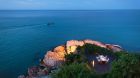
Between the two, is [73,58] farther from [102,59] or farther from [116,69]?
[116,69]

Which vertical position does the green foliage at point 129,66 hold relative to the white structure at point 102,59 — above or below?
above

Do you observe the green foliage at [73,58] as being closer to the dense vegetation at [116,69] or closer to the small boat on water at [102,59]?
the small boat on water at [102,59]

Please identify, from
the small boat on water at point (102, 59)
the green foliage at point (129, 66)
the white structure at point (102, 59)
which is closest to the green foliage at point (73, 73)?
the green foliage at point (129, 66)


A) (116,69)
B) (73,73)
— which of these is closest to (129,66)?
(116,69)

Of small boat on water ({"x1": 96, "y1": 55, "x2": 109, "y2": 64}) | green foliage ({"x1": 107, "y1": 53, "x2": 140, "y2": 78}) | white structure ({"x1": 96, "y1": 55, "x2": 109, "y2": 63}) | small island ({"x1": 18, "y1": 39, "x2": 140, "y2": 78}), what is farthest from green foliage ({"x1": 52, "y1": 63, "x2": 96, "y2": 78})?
white structure ({"x1": 96, "y1": 55, "x2": 109, "y2": 63})

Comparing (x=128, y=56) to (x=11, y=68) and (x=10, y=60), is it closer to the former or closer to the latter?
(x=11, y=68)

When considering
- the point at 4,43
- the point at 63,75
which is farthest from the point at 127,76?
the point at 4,43

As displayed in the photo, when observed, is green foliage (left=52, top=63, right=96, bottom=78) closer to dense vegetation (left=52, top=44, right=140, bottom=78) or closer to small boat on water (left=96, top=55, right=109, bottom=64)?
dense vegetation (left=52, top=44, right=140, bottom=78)

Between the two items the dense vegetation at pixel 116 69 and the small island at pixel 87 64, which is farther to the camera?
the small island at pixel 87 64

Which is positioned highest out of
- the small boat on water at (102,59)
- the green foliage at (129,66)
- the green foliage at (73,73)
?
the green foliage at (129,66)
